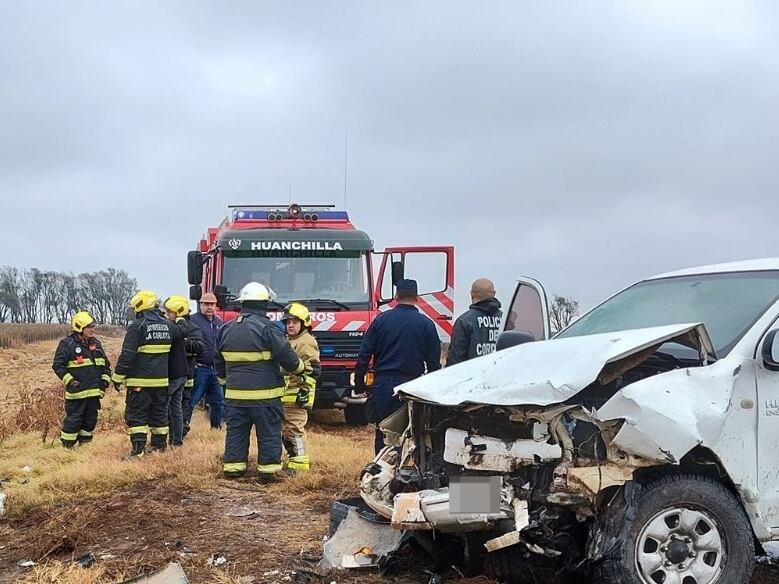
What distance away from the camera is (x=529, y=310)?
615cm

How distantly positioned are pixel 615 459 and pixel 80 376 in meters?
6.80

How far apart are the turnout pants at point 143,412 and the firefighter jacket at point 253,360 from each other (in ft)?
4.91

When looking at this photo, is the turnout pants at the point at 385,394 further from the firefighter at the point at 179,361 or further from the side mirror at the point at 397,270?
the side mirror at the point at 397,270

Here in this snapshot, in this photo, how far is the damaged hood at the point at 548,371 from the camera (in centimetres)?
385

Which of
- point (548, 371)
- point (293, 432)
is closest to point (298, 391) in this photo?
point (293, 432)

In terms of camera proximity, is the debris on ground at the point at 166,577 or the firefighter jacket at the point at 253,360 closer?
the debris on ground at the point at 166,577

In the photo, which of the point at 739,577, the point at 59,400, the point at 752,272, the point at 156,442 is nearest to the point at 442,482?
the point at 739,577

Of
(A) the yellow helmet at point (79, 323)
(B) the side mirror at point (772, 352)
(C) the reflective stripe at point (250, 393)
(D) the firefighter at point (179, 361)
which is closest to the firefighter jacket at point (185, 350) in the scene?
(D) the firefighter at point (179, 361)

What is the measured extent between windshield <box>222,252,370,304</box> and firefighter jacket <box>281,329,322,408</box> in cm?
297

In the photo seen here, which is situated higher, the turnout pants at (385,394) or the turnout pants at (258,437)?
the turnout pants at (385,394)

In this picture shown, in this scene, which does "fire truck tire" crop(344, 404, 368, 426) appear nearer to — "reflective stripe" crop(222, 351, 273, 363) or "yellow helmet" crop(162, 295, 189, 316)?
"yellow helmet" crop(162, 295, 189, 316)

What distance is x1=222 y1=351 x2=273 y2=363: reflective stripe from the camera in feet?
23.0

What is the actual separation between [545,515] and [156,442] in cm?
553

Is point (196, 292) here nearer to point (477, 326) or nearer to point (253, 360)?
point (253, 360)
